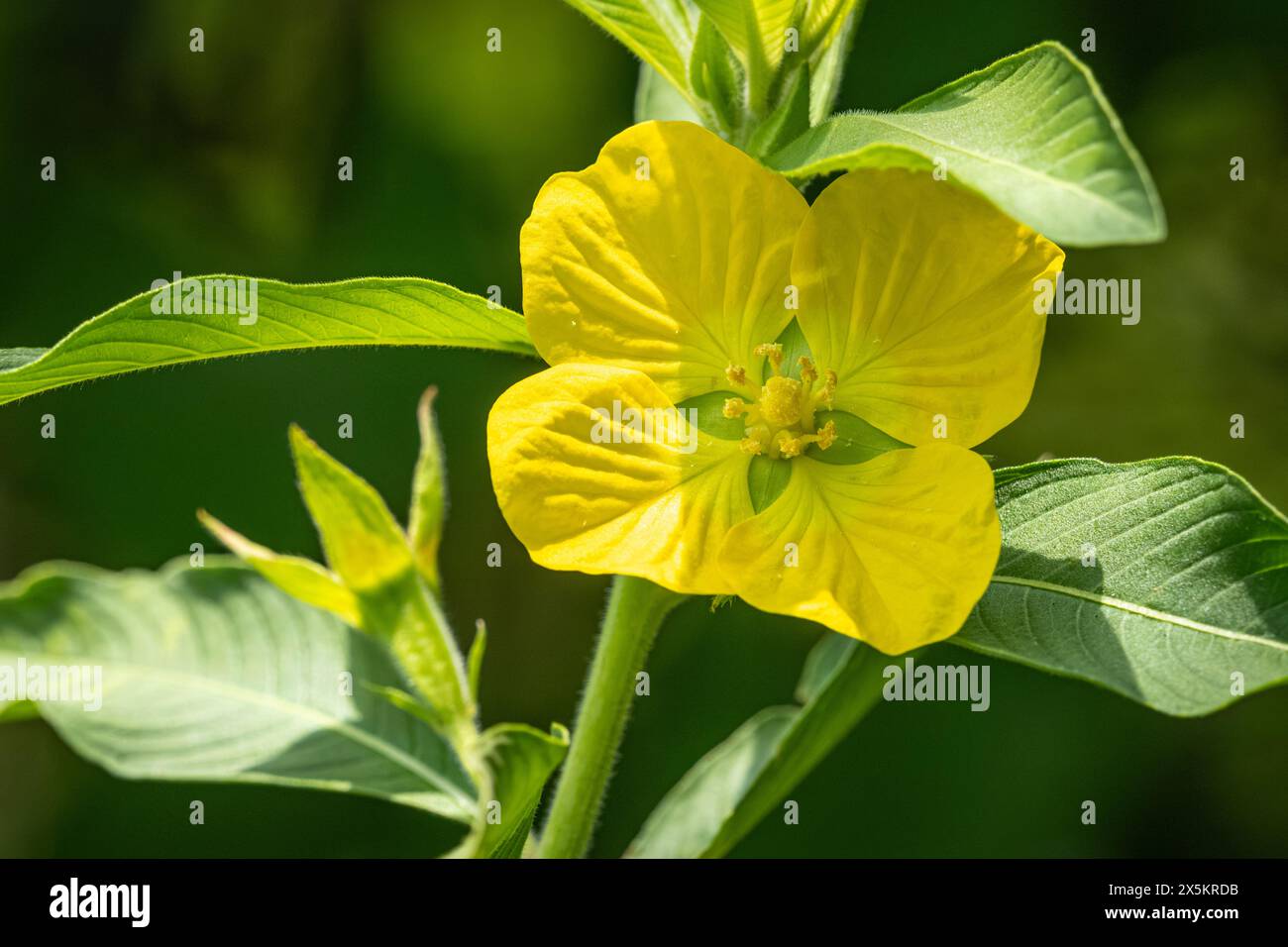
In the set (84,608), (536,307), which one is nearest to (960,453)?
(536,307)

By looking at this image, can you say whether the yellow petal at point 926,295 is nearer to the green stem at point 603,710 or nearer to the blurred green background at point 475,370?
the green stem at point 603,710

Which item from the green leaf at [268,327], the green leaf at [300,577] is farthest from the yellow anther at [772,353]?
the green leaf at [300,577]

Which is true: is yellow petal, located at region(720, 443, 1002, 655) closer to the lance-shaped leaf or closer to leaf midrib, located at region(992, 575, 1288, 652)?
leaf midrib, located at region(992, 575, 1288, 652)

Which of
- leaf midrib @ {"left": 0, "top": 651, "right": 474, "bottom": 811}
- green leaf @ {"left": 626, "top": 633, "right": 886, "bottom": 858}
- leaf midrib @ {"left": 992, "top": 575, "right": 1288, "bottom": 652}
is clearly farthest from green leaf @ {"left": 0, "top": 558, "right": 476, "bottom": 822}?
leaf midrib @ {"left": 992, "top": 575, "right": 1288, "bottom": 652}

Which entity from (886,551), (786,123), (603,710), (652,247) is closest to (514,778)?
(603,710)

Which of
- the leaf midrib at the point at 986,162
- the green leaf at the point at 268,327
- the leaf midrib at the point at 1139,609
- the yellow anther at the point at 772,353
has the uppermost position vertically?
the leaf midrib at the point at 986,162
